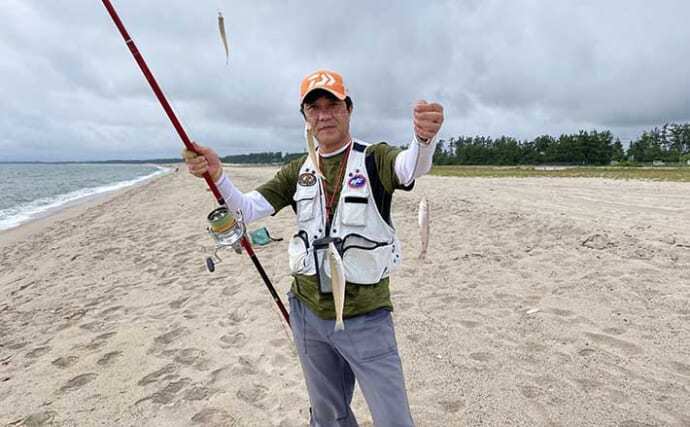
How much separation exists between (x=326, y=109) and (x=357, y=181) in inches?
16.8

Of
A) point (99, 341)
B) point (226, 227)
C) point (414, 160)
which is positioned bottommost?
point (99, 341)

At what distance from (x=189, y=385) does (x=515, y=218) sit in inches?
324

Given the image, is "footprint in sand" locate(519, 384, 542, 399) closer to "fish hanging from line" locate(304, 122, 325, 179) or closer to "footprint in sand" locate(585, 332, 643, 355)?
"footprint in sand" locate(585, 332, 643, 355)

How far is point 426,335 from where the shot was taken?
462 centimetres

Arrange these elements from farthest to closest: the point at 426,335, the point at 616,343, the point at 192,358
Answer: the point at 426,335 → the point at 192,358 → the point at 616,343

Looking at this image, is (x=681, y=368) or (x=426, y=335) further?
(x=426, y=335)

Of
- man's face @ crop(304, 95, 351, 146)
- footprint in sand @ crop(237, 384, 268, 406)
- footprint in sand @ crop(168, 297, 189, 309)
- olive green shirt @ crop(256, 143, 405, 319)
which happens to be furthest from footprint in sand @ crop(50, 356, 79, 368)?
man's face @ crop(304, 95, 351, 146)

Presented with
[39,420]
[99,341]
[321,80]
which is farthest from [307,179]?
[99,341]

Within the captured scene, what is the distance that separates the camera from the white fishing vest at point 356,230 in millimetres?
2215

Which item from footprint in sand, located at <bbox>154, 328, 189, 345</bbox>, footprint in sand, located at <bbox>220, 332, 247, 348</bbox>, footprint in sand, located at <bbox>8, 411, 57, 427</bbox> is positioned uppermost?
footprint in sand, located at <bbox>220, 332, 247, 348</bbox>

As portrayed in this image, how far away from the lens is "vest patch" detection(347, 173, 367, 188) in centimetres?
224

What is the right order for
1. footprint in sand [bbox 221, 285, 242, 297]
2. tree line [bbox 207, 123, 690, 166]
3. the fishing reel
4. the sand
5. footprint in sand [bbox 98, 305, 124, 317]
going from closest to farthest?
the fishing reel → the sand → footprint in sand [bbox 98, 305, 124, 317] → footprint in sand [bbox 221, 285, 242, 297] → tree line [bbox 207, 123, 690, 166]

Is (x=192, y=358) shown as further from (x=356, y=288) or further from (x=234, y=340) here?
(x=356, y=288)

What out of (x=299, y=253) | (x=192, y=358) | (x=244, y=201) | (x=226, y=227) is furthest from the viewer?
(x=192, y=358)
